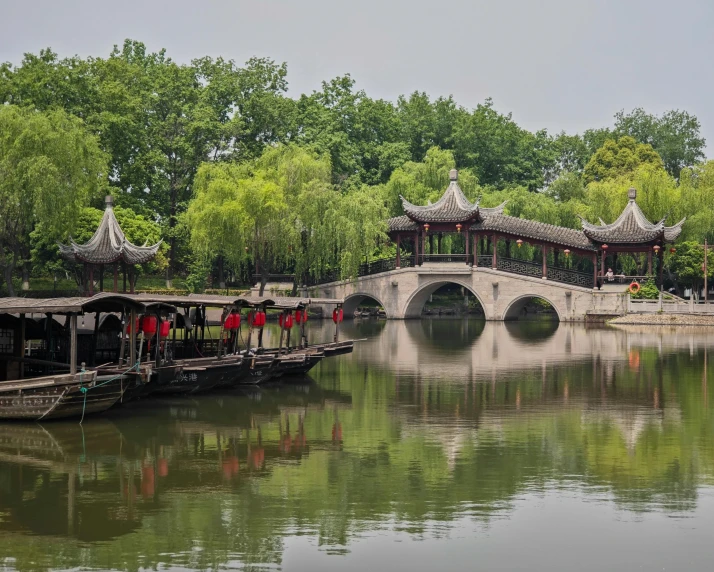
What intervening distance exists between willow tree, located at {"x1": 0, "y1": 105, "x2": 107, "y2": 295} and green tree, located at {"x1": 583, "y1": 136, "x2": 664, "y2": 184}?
35.1 m

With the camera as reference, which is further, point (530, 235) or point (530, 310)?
point (530, 310)

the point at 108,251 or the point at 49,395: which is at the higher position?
the point at 108,251

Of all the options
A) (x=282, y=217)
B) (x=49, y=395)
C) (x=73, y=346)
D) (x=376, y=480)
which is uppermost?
(x=282, y=217)

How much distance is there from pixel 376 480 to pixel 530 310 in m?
46.5

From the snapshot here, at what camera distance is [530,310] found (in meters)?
60.4

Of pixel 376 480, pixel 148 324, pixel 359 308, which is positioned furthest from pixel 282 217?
pixel 376 480

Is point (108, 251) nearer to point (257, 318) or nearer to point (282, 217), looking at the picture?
point (282, 217)

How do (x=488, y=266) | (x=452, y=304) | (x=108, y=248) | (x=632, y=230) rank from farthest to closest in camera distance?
(x=452, y=304) → (x=488, y=266) → (x=632, y=230) → (x=108, y=248)

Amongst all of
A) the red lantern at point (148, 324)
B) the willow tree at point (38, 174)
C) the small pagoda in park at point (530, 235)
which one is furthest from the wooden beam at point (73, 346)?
the small pagoda in park at point (530, 235)

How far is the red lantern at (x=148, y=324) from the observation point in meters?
22.1

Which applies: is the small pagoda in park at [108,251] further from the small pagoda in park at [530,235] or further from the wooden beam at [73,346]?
the wooden beam at [73,346]

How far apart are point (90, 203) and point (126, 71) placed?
31.3ft

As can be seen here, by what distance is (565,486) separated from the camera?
48.1 ft

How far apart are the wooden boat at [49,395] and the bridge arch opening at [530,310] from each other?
3374 cm
